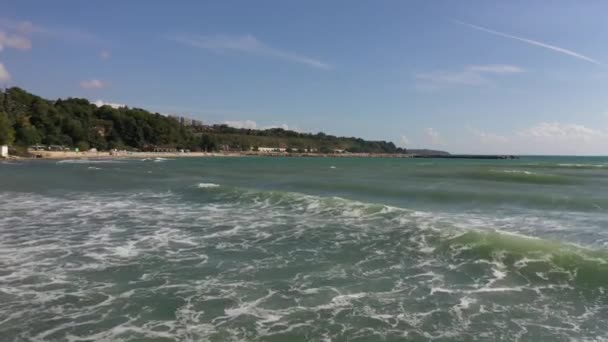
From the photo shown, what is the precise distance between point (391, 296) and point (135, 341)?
409 centimetres

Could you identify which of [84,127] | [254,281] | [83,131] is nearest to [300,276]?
[254,281]

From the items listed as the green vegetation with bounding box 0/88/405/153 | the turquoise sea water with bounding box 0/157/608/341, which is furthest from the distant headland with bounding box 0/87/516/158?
the turquoise sea water with bounding box 0/157/608/341


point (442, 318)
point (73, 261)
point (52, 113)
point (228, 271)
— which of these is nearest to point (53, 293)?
point (73, 261)

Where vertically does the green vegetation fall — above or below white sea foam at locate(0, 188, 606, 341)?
above

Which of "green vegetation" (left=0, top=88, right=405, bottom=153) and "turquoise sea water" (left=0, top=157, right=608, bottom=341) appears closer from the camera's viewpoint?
"turquoise sea water" (left=0, top=157, right=608, bottom=341)

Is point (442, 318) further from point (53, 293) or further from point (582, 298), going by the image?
point (53, 293)

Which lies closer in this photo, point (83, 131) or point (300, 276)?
point (300, 276)

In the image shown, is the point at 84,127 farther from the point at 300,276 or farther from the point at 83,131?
the point at 300,276

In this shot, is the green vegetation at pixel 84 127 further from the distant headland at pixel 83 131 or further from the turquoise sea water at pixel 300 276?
the turquoise sea water at pixel 300 276

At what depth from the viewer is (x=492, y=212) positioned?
1783 centimetres

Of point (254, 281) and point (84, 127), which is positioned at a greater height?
point (84, 127)

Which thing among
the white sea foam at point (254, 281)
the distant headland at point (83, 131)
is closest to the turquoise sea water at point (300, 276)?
the white sea foam at point (254, 281)

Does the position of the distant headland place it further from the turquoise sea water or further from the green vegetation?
the turquoise sea water

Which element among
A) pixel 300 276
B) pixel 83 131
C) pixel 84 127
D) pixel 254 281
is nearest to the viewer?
pixel 254 281
